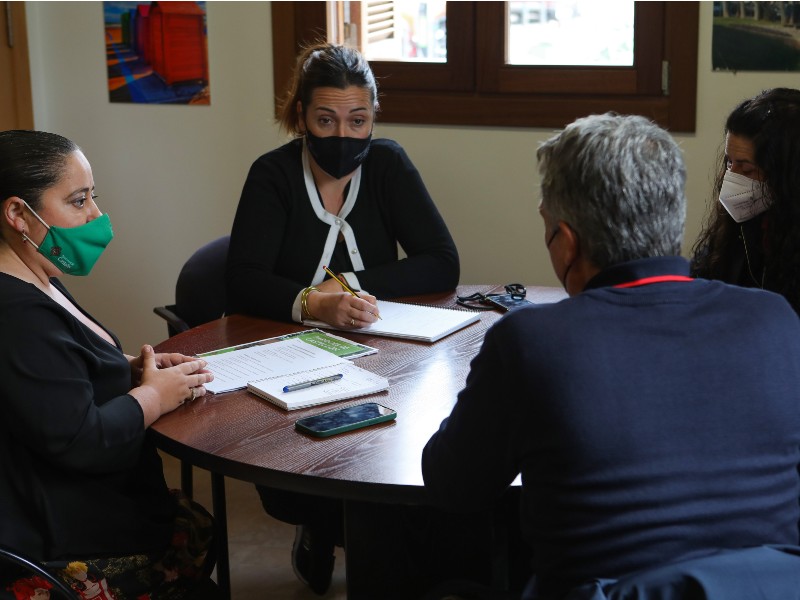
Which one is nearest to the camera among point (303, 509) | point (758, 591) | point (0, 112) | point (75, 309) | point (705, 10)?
point (758, 591)

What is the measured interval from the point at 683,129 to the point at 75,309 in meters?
1.97

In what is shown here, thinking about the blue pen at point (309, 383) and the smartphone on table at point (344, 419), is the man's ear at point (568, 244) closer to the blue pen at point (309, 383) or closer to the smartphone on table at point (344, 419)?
the smartphone on table at point (344, 419)

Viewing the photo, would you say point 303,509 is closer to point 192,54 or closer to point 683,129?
point 683,129

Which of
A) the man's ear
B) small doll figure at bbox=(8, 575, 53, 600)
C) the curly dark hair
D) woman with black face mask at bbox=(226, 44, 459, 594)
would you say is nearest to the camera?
the man's ear

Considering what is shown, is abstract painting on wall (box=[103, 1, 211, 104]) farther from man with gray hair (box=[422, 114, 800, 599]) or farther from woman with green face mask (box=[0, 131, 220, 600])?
man with gray hair (box=[422, 114, 800, 599])

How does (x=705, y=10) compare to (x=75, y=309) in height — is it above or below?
above

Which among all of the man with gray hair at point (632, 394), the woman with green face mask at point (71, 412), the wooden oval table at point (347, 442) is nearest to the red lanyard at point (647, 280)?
the man with gray hair at point (632, 394)

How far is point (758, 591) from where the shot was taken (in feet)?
3.72

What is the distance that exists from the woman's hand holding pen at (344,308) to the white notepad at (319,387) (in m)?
0.33

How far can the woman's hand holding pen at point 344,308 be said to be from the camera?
2400 mm

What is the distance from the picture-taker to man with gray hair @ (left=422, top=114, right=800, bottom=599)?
1.22m

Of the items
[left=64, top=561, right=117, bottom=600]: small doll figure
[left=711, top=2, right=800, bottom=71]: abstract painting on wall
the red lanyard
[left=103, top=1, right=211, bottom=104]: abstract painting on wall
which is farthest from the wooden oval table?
[left=103, top=1, right=211, bottom=104]: abstract painting on wall

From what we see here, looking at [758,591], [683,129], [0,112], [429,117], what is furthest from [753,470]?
[0,112]

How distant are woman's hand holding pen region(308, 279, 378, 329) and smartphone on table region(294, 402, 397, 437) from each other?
0.55m
